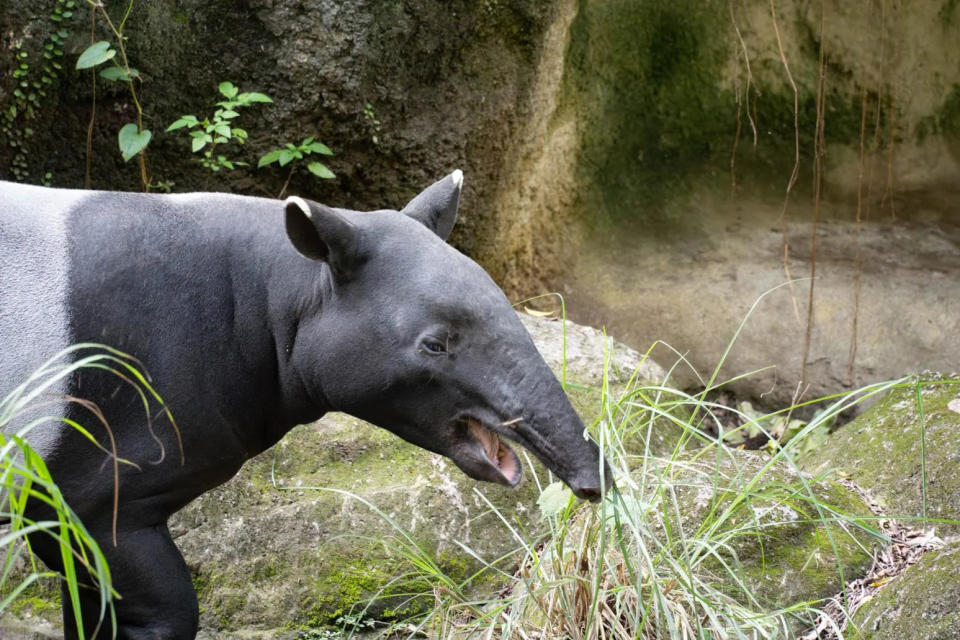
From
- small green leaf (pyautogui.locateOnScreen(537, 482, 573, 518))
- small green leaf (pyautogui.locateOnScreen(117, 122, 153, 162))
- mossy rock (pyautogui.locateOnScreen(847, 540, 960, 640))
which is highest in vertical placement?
small green leaf (pyautogui.locateOnScreen(117, 122, 153, 162))

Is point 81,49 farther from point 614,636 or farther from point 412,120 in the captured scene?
point 614,636

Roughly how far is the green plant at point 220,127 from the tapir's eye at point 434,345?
2.52m

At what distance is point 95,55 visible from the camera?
489cm

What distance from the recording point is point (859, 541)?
162 inches

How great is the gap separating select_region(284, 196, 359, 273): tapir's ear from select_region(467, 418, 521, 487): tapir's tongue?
1.94 ft

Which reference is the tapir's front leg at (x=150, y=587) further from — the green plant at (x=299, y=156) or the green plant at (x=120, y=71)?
the green plant at (x=299, y=156)

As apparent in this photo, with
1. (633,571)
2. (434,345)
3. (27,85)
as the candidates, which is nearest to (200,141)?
(27,85)

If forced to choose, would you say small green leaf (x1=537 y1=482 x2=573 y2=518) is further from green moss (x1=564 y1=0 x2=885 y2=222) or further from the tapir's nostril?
green moss (x1=564 y1=0 x2=885 y2=222)

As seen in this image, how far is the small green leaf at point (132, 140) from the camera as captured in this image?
5.00m

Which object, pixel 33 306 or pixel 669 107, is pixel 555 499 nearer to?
A: pixel 33 306

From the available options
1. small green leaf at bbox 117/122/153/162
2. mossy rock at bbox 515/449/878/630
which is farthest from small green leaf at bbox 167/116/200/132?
mossy rock at bbox 515/449/878/630

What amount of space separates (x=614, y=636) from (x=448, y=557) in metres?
1.17

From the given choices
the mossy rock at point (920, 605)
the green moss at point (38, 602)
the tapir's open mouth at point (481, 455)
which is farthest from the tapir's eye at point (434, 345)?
the green moss at point (38, 602)

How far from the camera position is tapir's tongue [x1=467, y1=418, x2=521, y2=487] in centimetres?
300
